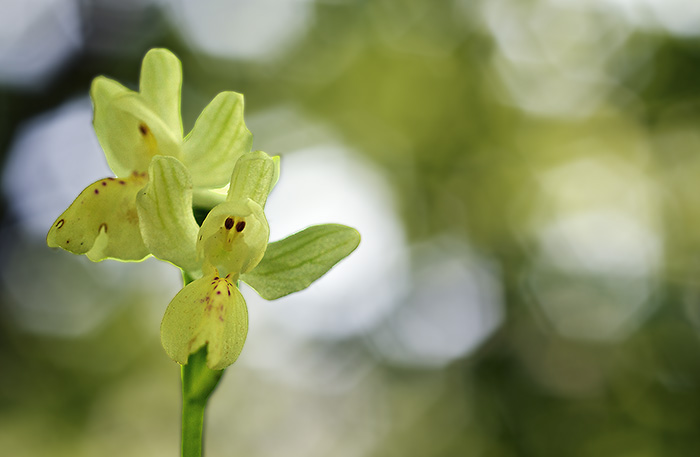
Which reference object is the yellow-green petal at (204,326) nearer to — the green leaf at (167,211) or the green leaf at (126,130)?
the green leaf at (167,211)

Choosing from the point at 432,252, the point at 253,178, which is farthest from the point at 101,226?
the point at 432,252

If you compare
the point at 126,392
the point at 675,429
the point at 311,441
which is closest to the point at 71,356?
the point at 126,392

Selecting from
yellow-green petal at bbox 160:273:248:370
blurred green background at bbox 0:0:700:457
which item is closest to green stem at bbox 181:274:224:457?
yellow-green petal at bbox 160:273:248:370

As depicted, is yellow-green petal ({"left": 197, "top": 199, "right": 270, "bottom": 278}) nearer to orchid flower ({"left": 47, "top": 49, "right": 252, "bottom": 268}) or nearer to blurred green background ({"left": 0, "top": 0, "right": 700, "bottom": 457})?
orchid flower ({"left": 47, "top": 49, "right": 252, "bottom": 268})

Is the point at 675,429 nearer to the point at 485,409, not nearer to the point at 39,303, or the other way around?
the point at 485,409

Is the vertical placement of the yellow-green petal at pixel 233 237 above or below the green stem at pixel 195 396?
above

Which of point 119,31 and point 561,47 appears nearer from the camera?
point 119,31

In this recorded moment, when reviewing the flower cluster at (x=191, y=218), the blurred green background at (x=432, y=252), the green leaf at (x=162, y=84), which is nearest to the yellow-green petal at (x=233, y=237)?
the flower cluster at (x=191, y=218)
